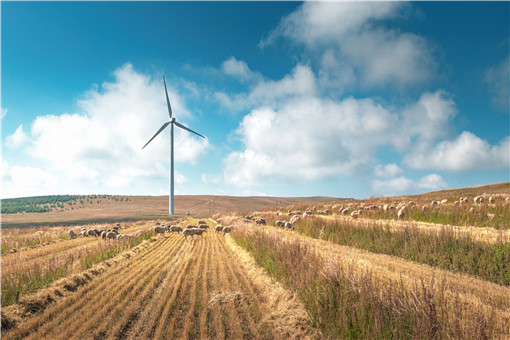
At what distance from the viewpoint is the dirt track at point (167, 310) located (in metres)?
5.42

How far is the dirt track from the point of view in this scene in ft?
17.8

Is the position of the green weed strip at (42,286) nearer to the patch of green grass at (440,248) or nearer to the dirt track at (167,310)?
the dirt track at (167,310)

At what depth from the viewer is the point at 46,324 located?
5.79 meters

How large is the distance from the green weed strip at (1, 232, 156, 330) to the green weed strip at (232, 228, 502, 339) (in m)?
6.93

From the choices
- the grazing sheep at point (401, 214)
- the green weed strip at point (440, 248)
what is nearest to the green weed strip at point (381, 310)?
the green weed strip at point (440, 248)

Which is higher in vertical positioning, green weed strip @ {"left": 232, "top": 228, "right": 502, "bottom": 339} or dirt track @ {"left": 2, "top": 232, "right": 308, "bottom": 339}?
green weed strip @ {"left": 232, "top": 228, "right": 502, "bottom": 339}

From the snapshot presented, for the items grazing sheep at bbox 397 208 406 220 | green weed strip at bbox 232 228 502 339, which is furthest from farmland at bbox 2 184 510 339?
grazing sheep at bbox 397 208 406 220

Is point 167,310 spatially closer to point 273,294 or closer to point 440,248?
point 273,294

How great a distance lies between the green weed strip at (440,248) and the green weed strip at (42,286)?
41.1 ft

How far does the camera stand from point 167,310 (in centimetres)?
630

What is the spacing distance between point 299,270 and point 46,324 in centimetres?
613

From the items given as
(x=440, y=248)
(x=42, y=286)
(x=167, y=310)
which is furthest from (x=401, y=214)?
(x=42, y=286)

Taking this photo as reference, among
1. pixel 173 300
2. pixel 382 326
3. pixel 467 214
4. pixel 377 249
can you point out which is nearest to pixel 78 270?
pixel 173 300

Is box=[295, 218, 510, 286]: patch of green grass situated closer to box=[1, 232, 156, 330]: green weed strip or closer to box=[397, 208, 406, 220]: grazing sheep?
box=[397, 208, 406, 220]: grazing sheep
